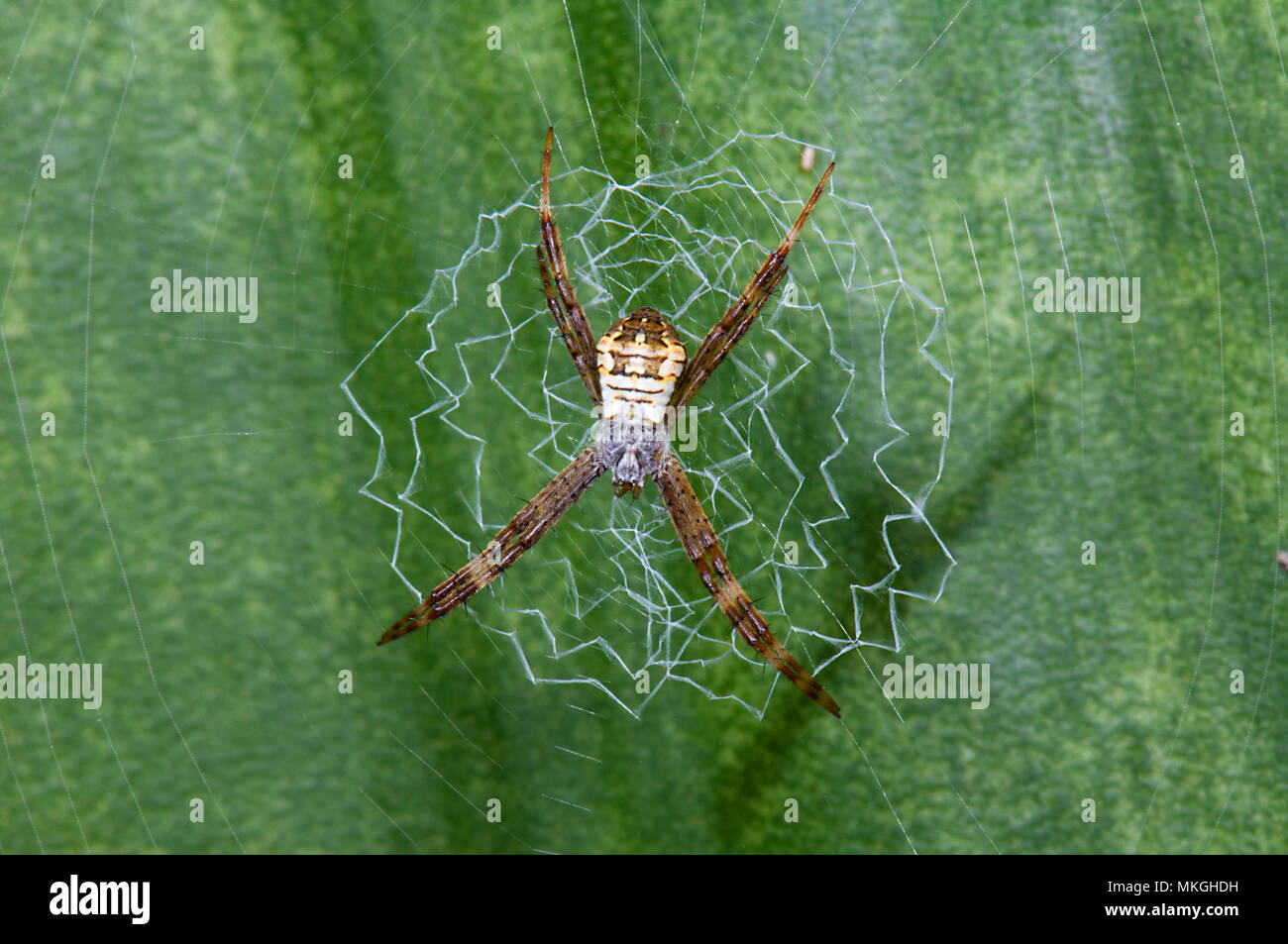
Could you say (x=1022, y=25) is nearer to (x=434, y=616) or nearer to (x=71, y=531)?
(x=434, y=616)

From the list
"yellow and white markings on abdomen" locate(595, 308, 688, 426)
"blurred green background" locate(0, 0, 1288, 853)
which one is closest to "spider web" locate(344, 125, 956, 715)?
"blurred green background" locate(0, 0, 1288, 853)

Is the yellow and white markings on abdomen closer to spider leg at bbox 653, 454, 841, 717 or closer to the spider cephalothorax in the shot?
the spider cephalothorax

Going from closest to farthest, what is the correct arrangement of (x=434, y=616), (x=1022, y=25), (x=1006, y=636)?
1. (x=1022, y=25)
2. (x=1006, y=636)
3. (x=434, y=616)

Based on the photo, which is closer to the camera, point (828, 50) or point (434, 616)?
point (828, 50)

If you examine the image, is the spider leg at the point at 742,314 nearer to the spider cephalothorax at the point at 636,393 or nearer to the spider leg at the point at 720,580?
the spider cephalothorax at the point at 636,393

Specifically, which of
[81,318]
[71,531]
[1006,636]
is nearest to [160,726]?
[71,531]

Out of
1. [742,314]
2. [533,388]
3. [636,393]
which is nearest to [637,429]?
[636,393]

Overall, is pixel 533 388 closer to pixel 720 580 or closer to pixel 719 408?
pixel 719 408
